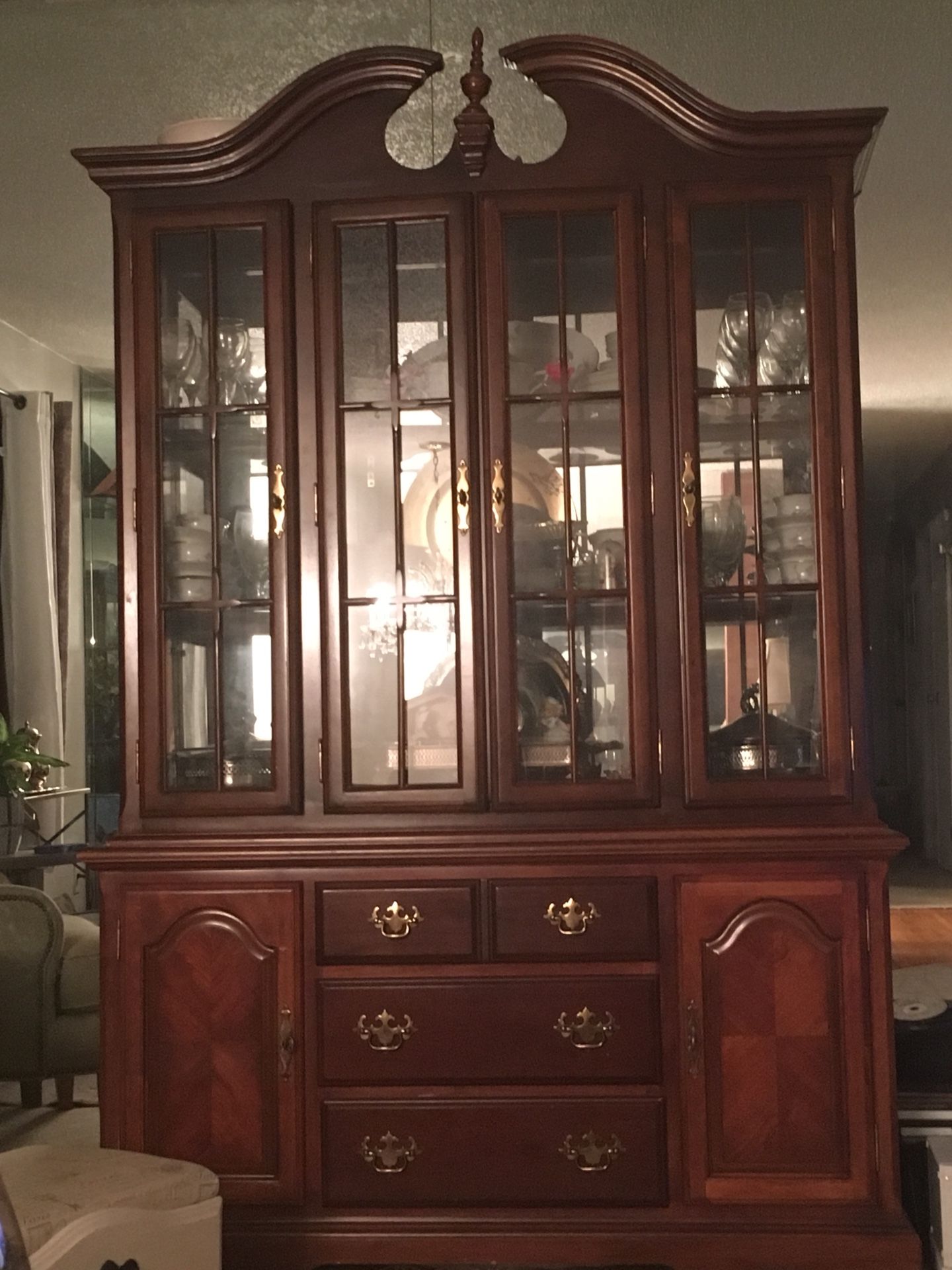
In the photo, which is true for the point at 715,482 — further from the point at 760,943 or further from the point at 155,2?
the point at 155,2

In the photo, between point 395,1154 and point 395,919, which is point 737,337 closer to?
point 395,919

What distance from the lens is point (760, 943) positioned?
2.23 m

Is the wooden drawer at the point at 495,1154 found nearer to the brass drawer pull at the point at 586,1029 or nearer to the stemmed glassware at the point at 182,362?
the brass drawer pull at the point at 586,1029

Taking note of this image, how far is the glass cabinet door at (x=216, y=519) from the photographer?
2.34m

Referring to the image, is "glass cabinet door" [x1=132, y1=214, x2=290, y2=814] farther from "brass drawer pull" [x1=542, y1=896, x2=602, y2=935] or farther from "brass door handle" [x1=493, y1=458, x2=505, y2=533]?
"brass drawer pull" [x1=542, y1=896, x2=602, y2=935]

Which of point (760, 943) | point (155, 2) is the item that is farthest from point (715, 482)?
point (155, 2)

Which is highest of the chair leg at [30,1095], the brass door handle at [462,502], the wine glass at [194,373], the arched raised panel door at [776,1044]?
the wine glass at [194,373]

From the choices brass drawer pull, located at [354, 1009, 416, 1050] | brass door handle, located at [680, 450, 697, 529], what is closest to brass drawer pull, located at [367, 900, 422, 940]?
brass drawer pull, located at [354, 1009, 416, 1050]

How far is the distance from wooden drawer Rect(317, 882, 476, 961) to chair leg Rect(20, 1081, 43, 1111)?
162 centimetres

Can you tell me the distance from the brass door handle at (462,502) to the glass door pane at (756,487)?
0.40m

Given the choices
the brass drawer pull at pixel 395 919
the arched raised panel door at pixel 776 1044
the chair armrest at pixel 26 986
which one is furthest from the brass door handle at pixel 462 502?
the chair armrest at pixel 26 986

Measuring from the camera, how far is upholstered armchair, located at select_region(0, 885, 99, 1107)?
332 centimetres

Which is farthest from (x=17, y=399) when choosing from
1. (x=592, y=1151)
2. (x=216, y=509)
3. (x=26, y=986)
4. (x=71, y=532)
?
(x=592, y=1151)

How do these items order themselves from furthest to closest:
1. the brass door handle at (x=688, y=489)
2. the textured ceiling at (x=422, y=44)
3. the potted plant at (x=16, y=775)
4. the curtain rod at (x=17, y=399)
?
the curtain rod at (x=17, y=399) < the potted plant at (x=16, y=775) < the textured ceiling at (x=422, y=44) < the brass door handle at (x=688, y=489)
